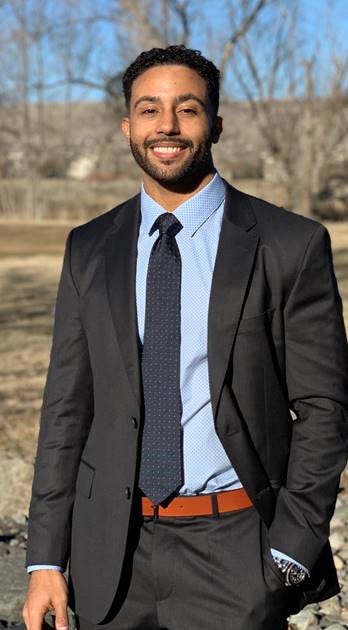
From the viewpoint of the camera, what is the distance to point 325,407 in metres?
2.25

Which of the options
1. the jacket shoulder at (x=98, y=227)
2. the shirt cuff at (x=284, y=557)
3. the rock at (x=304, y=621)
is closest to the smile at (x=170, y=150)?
the jacket shoulder at (x=98, y=227)

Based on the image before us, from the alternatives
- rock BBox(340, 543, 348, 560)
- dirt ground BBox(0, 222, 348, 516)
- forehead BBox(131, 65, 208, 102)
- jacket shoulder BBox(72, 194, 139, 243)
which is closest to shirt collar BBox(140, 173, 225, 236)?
jacket shoulder BBox(72, 194, 139, 243)

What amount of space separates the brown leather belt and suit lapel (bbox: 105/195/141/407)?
239mm

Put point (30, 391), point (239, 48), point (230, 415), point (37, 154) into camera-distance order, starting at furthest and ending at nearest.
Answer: point (37, 154) → point (239, 48) → point (30, 391) → point (230, 415)

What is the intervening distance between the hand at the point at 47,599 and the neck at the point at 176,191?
2.96 feet

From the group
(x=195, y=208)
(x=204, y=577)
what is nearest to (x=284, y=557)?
(x=204, y=577)

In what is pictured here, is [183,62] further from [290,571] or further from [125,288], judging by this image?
[290,571]

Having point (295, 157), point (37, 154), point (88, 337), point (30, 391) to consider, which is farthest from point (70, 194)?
point (88, 337)

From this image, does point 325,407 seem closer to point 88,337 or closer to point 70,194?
point 88,337

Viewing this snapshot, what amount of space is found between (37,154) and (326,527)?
46739mm

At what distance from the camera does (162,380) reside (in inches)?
88.9

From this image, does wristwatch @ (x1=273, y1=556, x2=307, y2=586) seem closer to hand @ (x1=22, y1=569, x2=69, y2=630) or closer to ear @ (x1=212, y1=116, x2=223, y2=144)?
hand @ (x1=22, y1=569, x2=69, y2=630)

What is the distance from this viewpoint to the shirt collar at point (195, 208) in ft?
7.64

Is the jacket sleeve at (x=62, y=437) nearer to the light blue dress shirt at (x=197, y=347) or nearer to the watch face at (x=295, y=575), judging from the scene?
the light blue dress shirt at (x=197, y=347)
